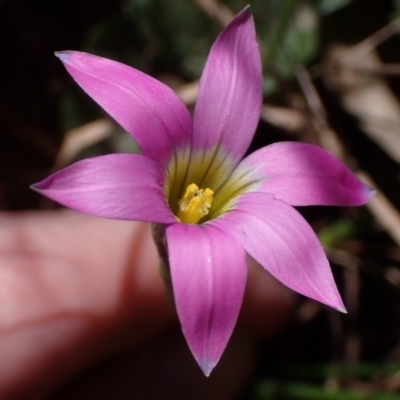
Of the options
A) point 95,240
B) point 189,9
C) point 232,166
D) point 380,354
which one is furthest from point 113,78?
point 380,354

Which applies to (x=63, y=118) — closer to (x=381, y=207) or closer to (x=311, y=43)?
(x=311, y=43)

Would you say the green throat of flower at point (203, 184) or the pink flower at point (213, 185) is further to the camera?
the green throat of flower at point (203, 184)

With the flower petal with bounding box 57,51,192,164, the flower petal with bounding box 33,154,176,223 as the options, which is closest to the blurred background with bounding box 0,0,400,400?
the flower petal with bounding box 57,51,192,164

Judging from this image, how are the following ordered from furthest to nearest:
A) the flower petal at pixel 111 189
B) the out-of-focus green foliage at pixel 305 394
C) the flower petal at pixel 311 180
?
the out-of-focus green foliage at pixel 305 394, the flower petal at pixel 311 180, the flower petal at pixel 111 189

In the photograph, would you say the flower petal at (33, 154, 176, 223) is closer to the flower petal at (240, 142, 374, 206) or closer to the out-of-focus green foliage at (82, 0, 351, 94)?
the flower petal at (240, 142, 374, 206)

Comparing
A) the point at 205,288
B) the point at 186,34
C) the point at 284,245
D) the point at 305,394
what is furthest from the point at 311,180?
the point at 186,34

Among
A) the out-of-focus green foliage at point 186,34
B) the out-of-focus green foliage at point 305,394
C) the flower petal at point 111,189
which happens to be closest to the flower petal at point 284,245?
the flower petal at point 111,189

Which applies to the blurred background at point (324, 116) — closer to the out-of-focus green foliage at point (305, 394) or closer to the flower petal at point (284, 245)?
the out-of-focus green foliage at point (305, 394)
